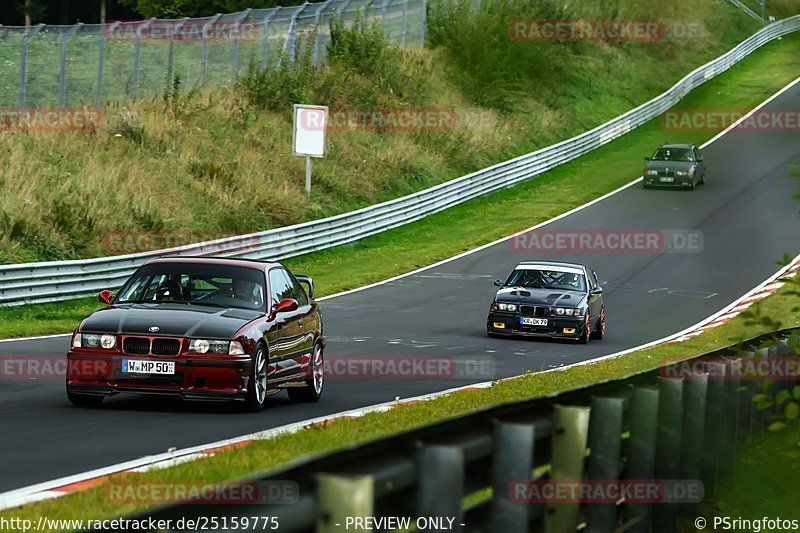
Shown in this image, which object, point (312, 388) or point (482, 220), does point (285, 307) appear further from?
point (482, 220)

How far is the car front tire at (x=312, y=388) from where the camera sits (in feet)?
49.3

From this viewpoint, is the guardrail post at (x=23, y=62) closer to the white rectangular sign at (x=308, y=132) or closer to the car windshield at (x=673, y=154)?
the white rectangular sign at (x=308, y=132)

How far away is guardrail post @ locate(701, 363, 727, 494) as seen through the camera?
8008 mm

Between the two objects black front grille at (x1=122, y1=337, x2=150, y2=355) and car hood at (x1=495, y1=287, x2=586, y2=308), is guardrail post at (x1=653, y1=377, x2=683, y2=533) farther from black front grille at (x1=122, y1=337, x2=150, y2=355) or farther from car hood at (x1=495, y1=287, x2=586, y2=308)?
car hood at (x1=495, y1=287, x2=586, y2=308)

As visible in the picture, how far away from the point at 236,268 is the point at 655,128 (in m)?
49.4

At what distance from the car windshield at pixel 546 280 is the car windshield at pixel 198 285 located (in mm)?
11859

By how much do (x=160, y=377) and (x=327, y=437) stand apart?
104 inches

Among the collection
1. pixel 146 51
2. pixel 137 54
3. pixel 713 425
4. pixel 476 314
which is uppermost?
pixel 146 51

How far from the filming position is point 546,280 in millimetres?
25766

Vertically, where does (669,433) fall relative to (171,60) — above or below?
below

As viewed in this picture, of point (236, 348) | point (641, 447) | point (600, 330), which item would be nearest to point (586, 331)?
point (600, 330)

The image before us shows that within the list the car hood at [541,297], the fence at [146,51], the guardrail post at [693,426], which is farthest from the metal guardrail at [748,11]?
the guardrail post at [693,426]

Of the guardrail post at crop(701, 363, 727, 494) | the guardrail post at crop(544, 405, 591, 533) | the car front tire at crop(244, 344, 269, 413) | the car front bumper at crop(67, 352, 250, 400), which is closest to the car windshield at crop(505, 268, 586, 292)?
the car front tire at crop(244, 344, 269, 413)

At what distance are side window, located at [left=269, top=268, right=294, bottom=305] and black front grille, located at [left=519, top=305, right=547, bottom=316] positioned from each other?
32.7 ft
